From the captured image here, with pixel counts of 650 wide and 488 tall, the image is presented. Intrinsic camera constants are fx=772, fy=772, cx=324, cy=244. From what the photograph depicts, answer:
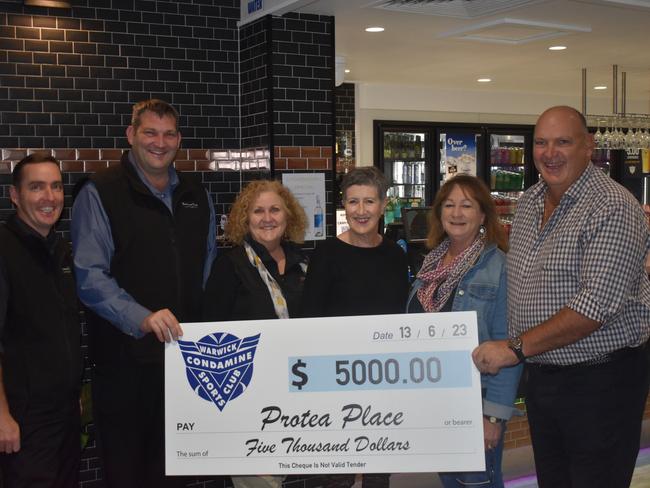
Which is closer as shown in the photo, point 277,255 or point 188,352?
point 188,352

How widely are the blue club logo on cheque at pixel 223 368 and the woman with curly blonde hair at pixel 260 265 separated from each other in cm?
20

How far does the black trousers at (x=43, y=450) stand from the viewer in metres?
A: 2.93

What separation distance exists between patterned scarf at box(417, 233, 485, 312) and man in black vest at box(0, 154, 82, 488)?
139 cm

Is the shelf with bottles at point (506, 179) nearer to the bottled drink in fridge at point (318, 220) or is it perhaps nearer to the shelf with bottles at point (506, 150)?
the shelf with bottles at point (506, 150)

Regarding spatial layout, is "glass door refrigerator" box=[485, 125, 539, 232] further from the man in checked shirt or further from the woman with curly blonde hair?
the man in checked shirt

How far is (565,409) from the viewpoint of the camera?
2637 millimetres

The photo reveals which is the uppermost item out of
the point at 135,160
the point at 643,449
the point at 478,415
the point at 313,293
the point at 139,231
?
the point at 135,160

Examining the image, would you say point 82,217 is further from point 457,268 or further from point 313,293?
point 457,268

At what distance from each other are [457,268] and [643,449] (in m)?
2.69

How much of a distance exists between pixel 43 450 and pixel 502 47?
5.69m

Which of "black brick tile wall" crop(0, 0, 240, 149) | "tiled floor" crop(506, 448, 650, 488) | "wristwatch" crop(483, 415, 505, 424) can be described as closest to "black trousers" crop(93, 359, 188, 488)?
"wristwatch" crop(483, 415, 505, 424)

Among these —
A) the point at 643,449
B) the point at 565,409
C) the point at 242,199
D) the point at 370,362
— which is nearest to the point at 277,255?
the point at 242,199

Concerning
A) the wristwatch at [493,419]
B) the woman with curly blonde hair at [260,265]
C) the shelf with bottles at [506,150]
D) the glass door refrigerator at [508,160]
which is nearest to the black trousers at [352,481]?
the woman with curly blonde hair at [260,265]

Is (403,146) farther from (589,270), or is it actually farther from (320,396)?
(589,270)
